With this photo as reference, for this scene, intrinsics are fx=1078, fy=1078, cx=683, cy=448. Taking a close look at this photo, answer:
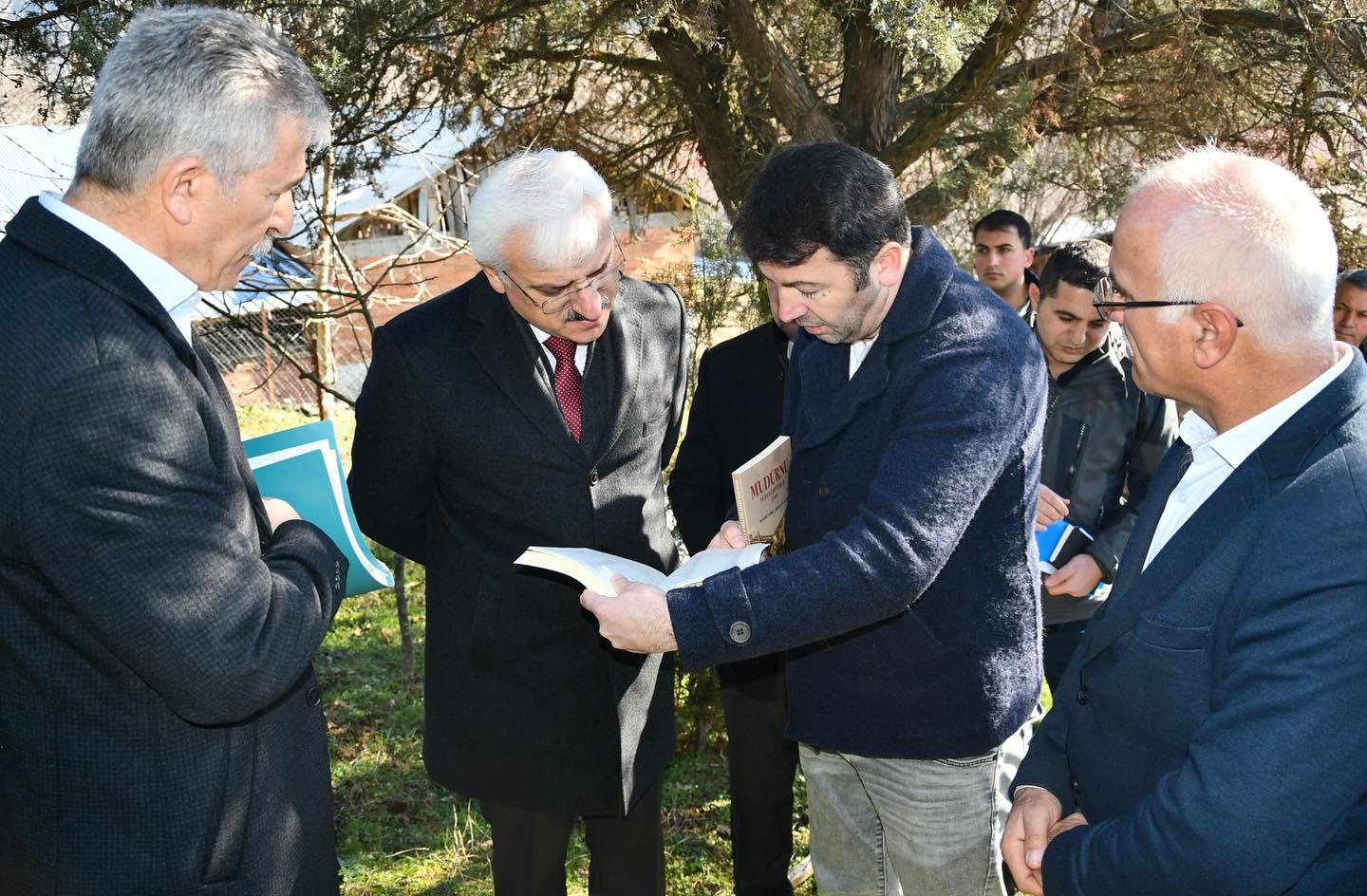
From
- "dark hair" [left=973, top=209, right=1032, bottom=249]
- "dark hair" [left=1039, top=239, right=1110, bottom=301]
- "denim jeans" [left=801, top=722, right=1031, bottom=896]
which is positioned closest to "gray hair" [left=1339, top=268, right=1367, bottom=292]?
"dark hair" [left=973, top=209, right=1032, bottom=249]

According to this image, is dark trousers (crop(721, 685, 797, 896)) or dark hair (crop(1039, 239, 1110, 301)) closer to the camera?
dark trousers (crop(721, 685, 797, 896))

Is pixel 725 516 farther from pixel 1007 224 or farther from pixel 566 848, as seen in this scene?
pixel 1007 224

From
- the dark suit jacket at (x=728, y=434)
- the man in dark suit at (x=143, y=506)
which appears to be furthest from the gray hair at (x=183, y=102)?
the dark suit jacket at (x=728, y=434)

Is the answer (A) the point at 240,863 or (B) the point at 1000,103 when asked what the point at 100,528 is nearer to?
(A) the point at 240,863

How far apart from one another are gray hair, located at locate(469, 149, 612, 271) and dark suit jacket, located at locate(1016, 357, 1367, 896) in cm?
146

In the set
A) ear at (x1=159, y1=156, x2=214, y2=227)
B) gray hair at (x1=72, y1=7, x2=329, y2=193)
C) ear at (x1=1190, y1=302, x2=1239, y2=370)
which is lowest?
ear at (x1=1190, y1=302, x2=1239, y2=370)

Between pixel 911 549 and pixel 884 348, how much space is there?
1.52 feet

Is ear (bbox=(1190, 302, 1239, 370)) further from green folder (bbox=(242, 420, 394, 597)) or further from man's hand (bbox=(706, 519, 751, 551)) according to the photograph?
green folder (bbox=(242, 420, 394, 597))

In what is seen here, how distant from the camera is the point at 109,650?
1.67 m

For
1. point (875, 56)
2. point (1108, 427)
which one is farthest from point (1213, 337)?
point (875, 56)

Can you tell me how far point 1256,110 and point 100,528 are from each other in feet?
19.7

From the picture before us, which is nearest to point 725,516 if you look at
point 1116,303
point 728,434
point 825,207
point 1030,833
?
point 728,434

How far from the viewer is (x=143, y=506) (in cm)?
158

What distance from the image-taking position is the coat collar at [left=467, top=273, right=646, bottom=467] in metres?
2.69
